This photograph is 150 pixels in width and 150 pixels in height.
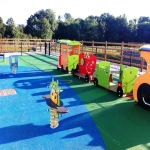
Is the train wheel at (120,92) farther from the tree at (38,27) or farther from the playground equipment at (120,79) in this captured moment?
the tree at (38,27)

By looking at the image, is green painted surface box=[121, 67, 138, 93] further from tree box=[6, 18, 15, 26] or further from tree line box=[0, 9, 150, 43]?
A: tree line box=[0, 9, 150, 43]

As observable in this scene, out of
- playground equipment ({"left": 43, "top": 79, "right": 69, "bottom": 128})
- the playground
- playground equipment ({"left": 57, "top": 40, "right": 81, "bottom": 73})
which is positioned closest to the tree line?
playground equipment ({"left": 57, "top": 40, "right": 81, "bottom": 73})

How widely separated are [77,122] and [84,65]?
4665 mm

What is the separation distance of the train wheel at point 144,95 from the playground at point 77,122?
8.0 inches

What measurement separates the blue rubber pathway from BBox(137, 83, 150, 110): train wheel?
1.63 metres

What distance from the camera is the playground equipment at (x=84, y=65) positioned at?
27.8 feet

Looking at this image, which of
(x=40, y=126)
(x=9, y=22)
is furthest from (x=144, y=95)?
(x=9, y=22)

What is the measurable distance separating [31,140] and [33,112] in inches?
55.0

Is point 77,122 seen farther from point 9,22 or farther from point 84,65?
point 9,22

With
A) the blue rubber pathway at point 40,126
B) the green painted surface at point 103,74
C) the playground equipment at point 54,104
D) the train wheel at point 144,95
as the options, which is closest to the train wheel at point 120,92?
the green painted surface at point 103,74

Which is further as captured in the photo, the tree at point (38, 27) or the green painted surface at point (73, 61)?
the tree at point (38, 27)

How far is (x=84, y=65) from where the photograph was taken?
8992mm

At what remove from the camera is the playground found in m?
3.74

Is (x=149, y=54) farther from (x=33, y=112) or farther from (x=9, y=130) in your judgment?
(x=9, y=130)
